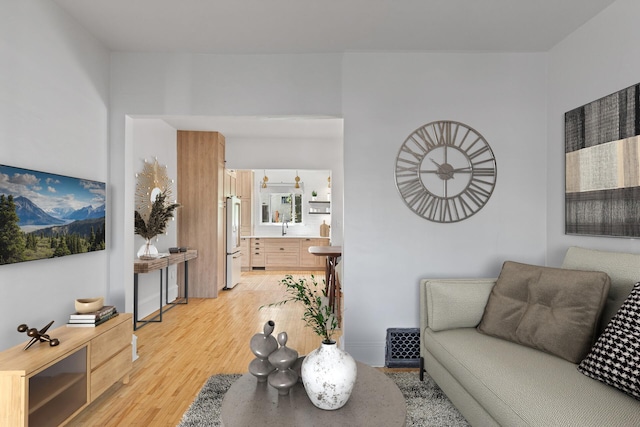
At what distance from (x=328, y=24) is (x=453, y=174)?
1.59 metres

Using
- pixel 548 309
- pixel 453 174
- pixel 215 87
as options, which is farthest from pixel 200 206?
pixel 548 309

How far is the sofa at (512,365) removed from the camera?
1574mm

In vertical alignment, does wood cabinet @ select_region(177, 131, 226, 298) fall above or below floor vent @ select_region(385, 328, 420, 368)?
above

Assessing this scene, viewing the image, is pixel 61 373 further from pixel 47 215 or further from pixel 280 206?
pixel 280 206

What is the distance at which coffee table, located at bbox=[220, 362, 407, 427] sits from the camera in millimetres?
1537

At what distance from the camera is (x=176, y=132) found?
613 cm

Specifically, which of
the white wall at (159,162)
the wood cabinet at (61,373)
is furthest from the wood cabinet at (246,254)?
the wood cabinet at (61,373)

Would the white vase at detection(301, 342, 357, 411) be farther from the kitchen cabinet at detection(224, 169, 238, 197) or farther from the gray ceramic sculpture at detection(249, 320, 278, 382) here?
the kitchen cabinet at detection(224, 169, 238, 197)

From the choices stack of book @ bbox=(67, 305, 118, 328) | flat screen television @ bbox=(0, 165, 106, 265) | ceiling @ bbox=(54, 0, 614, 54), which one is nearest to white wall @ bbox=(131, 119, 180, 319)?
ceiling @ bbox=(54, 0, 614, 54)

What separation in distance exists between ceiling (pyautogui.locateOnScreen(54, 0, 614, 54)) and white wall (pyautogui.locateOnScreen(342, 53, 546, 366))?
0.20 meters

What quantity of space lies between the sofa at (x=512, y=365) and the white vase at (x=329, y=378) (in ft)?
2.41

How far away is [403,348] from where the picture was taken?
3.34 m

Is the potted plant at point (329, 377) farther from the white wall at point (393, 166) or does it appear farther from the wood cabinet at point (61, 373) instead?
the white wall at point (393, 166)

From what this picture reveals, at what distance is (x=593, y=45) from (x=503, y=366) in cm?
237
